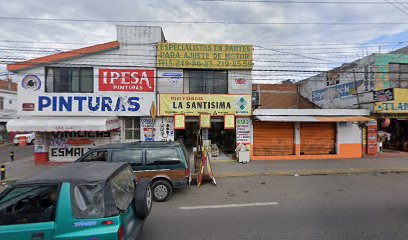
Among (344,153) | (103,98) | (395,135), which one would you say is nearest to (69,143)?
(103,98)

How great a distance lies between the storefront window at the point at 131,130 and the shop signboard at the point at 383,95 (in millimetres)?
14061

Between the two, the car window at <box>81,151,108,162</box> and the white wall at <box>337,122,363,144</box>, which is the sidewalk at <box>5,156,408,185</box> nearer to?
the white wall at <box>337,122,363,144</box>

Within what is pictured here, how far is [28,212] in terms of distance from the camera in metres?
3.00

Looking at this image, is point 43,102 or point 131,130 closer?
point 43,102

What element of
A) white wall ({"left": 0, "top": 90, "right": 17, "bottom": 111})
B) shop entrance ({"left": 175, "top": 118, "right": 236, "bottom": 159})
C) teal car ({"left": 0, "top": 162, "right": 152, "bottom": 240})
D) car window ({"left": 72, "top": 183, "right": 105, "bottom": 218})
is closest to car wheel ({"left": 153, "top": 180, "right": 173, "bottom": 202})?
teal car ({"left": 0, "top": 162, "right": 152, "bottom": 240})

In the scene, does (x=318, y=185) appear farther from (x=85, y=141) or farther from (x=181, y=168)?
(x=85, y=141)

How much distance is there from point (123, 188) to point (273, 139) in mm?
10989

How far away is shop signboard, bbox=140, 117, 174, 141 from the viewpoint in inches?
485

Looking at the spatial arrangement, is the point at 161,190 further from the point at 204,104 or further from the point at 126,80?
the point at 126,80

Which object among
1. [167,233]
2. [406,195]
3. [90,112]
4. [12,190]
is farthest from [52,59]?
[406,195]

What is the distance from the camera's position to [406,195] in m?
6.80

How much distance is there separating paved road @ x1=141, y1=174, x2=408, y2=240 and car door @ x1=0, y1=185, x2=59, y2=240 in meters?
2.03

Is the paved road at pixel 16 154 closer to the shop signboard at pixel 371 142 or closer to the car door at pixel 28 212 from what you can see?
the car door at pixel 28 212

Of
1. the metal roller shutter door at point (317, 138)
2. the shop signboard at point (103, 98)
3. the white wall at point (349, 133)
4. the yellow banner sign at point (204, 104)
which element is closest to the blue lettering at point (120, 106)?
the shop signboard at point (103, 98)
